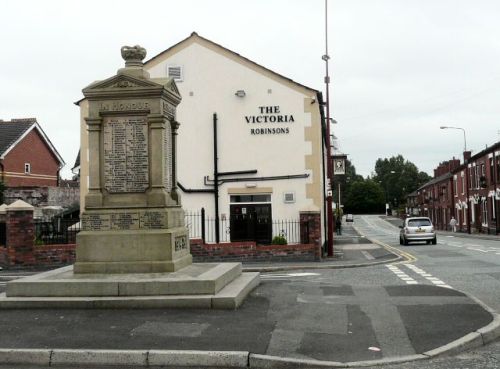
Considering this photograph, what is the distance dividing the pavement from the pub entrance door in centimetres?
1303

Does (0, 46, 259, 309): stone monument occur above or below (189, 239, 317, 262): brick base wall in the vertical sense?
above

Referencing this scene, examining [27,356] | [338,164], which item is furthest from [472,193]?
[27,356]

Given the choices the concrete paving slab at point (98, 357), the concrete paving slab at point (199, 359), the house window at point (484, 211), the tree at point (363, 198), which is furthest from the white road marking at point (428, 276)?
the tree at point (363, 198)

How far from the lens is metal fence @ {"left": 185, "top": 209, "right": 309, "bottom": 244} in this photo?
74.4 ft

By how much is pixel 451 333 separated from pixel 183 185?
17.2 meters

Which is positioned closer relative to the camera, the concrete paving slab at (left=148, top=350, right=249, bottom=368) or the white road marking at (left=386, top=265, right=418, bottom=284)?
the concrete paving slab at (left=148, top=350, right=249, bottom=368)

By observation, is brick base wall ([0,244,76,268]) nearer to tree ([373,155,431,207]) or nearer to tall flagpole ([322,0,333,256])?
tall flagpole ([322,0,333,256])

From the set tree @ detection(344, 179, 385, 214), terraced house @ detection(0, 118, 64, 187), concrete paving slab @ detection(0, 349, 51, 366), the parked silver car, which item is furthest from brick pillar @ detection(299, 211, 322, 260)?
tree @ detection(344, 179, 385, 214)

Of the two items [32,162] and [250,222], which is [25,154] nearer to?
[32,162]

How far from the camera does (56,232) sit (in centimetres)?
2055

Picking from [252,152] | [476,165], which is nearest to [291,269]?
[252,152]

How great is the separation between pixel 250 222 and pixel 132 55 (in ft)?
44.6

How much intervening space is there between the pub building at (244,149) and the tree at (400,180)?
427ft

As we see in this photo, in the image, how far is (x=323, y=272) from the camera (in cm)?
1714
